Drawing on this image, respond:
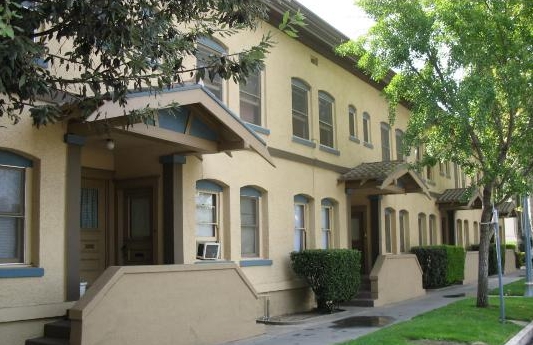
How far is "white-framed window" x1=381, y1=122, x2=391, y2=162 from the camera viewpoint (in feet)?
73.3

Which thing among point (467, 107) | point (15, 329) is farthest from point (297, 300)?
point (15, 329)

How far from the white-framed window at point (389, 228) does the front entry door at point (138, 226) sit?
37.5ft

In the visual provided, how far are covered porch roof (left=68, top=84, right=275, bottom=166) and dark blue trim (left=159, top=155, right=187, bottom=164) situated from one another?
11 centimetres

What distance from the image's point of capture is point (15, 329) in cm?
850

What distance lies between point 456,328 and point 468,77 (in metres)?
5.64

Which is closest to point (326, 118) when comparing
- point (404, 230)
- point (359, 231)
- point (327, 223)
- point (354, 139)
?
point (354, 139)

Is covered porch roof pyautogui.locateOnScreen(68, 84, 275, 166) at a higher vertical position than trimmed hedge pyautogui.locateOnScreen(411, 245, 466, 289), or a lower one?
higher

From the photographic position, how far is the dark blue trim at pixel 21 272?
8.43 meters

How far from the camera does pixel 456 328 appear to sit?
37.7ft

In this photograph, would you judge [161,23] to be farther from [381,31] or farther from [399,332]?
[381,31]

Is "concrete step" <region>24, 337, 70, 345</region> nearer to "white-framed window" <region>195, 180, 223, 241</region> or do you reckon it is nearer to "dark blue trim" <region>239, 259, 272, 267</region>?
"white-framed window" <region>195, 180, 223, 241</region>

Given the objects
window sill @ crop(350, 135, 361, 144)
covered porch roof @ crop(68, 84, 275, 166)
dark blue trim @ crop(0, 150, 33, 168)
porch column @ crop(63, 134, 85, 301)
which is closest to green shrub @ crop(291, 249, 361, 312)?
covered porch roof @ crop(68, 84, 275, 166)

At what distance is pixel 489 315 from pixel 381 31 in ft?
22.4

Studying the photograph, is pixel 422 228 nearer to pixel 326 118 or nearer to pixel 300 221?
pixel 326 118
